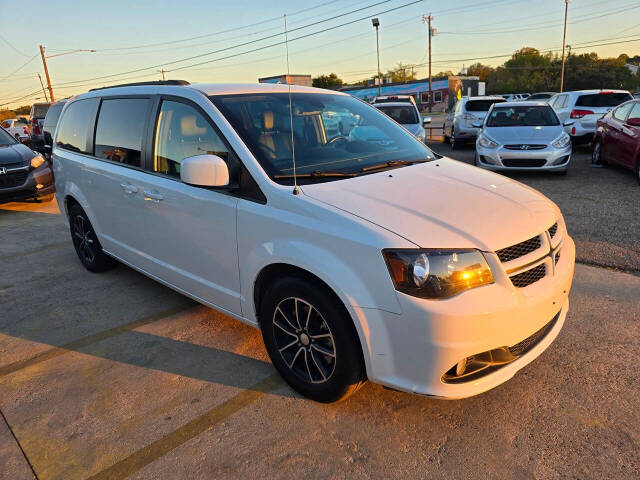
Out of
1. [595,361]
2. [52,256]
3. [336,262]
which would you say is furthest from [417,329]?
[52,256]

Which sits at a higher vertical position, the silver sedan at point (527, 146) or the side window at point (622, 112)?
the side window at point (622, 112)

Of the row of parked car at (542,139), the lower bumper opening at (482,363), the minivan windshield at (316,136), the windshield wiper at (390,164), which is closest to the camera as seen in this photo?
the lower bumper opening at (482,363)

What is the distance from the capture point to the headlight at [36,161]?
8.91 meters

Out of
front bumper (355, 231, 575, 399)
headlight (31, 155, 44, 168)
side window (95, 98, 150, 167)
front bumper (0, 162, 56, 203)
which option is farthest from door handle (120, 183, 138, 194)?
headlight (31, 155, 44, 168)

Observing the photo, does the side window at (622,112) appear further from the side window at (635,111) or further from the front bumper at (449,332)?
the front bumper at (449,332)

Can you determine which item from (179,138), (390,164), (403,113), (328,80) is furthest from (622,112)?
(328,80)

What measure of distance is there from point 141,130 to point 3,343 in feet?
6.48

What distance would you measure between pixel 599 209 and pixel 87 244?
22.1 feet

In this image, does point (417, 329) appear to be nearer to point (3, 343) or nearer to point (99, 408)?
point (99, 408)

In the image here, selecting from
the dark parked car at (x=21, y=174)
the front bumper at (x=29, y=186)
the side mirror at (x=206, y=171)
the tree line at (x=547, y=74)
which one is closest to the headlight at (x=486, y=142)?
the side mirror at (x=206, y=171)

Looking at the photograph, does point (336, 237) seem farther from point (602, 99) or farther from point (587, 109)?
point (602, 99)

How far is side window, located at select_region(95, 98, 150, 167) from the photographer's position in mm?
3744

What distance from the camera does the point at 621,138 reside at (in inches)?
349

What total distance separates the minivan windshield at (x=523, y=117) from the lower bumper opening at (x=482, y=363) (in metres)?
8.75
